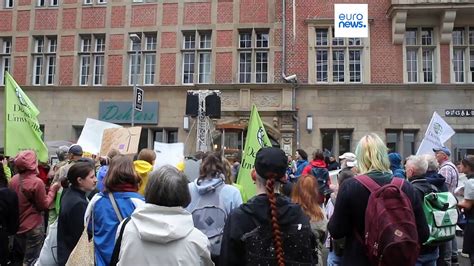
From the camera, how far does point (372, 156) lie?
3.35 m

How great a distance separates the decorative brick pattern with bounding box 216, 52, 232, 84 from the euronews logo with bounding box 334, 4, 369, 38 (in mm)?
4412

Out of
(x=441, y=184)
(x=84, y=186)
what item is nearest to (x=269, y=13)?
(x=441, y=184)

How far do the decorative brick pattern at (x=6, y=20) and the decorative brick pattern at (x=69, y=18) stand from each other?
2642 millimetres

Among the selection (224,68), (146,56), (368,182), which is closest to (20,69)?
(146,56)

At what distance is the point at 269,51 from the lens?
18.3 metres

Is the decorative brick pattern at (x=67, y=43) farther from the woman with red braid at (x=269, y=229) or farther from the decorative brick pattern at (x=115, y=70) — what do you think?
the woman with red braid at (x=269, y=229)

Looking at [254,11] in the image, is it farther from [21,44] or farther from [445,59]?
[21,44]

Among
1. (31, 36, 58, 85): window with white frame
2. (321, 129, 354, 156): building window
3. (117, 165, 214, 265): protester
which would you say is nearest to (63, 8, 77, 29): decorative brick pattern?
(31, 36, 58, 85): window with white frame

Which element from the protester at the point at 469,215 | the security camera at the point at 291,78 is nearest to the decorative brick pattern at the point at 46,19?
the security camera at the point at 291,78

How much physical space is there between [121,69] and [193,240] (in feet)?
57.3

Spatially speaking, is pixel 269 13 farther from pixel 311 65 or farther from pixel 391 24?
pixel 391 24

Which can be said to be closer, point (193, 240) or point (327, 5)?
point (193, 240)

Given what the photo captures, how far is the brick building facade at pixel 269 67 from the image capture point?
1741 centimetres

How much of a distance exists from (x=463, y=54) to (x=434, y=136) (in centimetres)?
946
